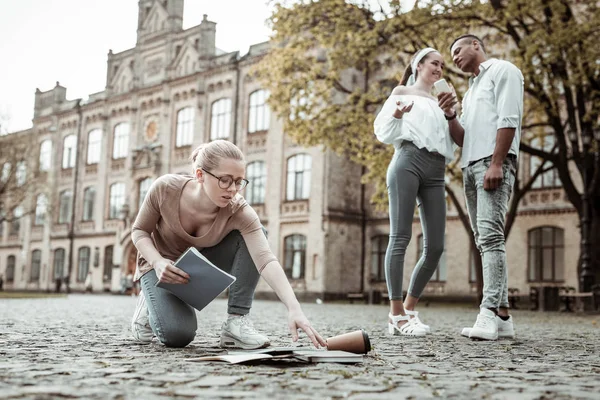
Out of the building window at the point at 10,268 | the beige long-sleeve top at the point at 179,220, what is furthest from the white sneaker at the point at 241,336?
the building window at the point at 10,268

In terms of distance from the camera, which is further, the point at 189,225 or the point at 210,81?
the point at 210,81

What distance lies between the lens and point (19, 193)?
125ft

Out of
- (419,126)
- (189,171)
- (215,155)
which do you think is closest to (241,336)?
(215,155)

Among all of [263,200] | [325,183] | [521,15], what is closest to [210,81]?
[263,200]

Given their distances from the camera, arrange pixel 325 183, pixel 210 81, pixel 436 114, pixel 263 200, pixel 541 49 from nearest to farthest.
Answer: pixel 436 114, pixel 541 49, pixel 325 183, pixel 263 200, pixel 210 81

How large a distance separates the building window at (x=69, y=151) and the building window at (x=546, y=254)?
1182 inches

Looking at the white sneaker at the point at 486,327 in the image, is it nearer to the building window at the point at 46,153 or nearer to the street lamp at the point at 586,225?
the street lamp at the point at 586,225

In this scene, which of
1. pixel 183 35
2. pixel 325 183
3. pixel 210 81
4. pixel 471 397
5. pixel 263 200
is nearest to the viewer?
pixel 471 397

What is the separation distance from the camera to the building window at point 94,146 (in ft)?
148

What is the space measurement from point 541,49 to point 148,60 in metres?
29.8

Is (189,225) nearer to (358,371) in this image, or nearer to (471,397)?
(358,371)

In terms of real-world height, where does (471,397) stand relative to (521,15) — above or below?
below

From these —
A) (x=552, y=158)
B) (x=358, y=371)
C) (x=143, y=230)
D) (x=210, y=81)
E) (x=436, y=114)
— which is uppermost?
(x=210, y=81)

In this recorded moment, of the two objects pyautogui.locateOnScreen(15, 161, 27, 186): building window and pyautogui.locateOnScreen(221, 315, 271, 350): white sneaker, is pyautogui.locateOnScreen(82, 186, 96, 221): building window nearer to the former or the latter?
pyautogui.locateOnScreen(15, 161, 27, 186): building window
